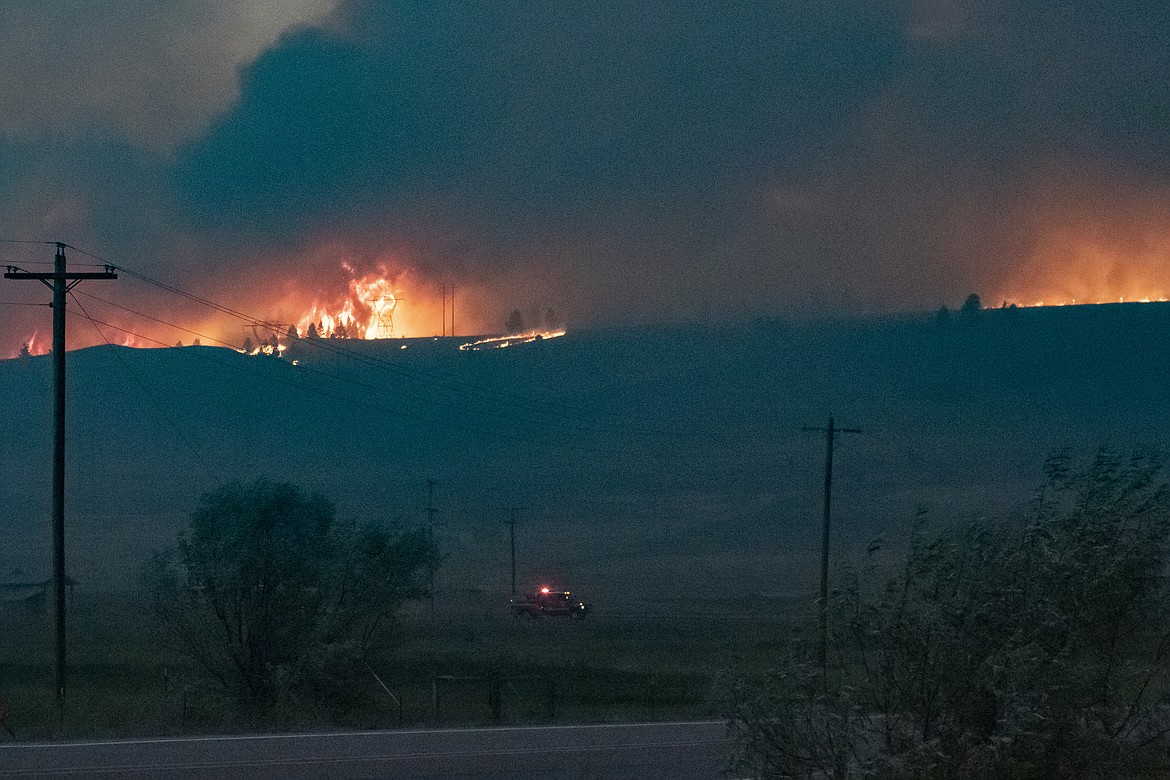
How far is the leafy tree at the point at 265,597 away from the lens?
28.7 m

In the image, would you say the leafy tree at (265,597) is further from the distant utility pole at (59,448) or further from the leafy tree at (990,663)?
the leafy tree at (990,663)

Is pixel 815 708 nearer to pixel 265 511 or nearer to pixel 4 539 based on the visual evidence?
pixel 265 511

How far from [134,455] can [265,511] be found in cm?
11886

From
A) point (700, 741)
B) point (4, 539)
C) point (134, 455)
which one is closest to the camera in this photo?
point (700, 741)

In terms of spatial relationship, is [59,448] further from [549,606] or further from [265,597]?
[549,606]

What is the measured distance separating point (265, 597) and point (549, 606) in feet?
117

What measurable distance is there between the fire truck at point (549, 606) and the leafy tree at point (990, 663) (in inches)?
2045

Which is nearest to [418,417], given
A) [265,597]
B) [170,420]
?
[170,420]

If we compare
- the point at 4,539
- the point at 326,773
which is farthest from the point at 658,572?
the point at 326,773

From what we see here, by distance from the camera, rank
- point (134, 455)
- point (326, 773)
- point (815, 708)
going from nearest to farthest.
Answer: point (815, 708)
point (326, 773)
point (134, 455)

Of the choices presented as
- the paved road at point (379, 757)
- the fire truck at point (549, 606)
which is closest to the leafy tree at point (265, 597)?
the paved road at point (379, 757)

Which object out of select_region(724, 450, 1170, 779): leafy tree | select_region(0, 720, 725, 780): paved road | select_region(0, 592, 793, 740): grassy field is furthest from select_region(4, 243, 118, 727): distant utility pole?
select_region(724, 450, 1170, 779): leafy tree

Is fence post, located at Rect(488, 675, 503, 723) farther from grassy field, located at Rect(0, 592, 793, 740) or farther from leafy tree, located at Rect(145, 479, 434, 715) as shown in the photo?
leafy tree, located at Rect(145, 479, 434, 715)

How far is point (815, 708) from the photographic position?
11.4 metres
